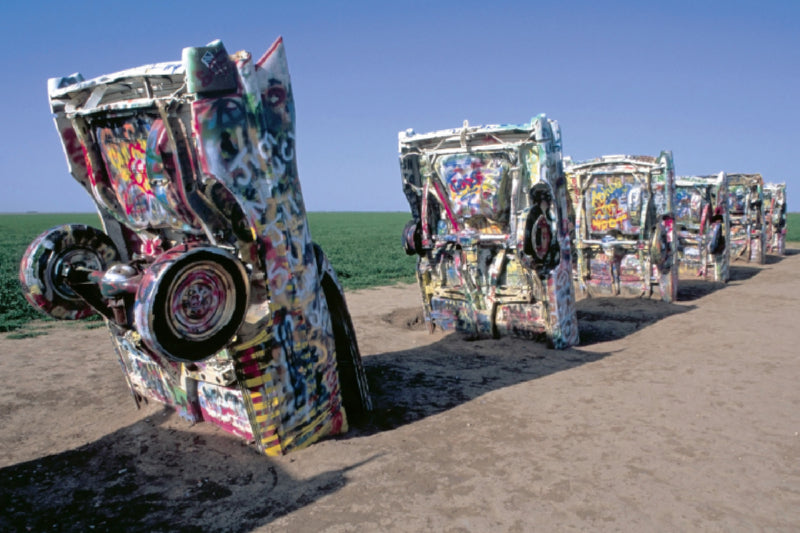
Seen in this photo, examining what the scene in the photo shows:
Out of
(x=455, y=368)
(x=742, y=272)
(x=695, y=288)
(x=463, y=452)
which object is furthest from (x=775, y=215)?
(x=463, y=452)

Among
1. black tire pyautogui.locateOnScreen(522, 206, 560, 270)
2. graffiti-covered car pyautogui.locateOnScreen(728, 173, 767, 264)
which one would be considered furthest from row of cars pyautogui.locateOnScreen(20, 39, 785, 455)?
graffiti-covered car pyautogui.locateOnScreen(728, 173, 767, 264)

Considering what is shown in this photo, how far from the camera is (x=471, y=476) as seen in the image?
185 inches

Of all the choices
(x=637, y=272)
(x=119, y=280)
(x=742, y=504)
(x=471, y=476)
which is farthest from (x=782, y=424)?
(x=637, y=272)

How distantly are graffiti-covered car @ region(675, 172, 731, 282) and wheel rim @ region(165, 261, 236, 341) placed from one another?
43.4 ft

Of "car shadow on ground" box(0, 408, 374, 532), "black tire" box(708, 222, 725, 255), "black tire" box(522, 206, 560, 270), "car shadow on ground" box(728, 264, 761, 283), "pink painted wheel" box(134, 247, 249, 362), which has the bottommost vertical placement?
"car shadow on ground" box(728, 264, 761, 283)

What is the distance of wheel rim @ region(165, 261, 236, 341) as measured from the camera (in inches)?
157

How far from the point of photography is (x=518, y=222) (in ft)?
26.8

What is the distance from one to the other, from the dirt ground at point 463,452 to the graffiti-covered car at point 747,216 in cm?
1196

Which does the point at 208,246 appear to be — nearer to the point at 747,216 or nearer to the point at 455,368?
the point at 455,368

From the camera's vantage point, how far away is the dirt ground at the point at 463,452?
13.8 ft

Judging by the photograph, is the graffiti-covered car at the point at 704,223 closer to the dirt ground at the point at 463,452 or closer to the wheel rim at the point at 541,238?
Answer: the dirt ground at the point at 463,452

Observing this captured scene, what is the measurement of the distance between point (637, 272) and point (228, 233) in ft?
33.6

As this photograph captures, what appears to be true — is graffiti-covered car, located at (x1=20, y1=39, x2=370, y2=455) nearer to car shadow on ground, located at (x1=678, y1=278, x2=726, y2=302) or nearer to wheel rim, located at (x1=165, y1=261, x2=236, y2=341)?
wheel rim, located at (x1=165, y1=261, x2=236, y2=341)

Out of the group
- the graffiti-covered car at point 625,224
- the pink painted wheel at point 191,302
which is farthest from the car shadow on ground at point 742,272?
the pink painted wheel at point 191,302
